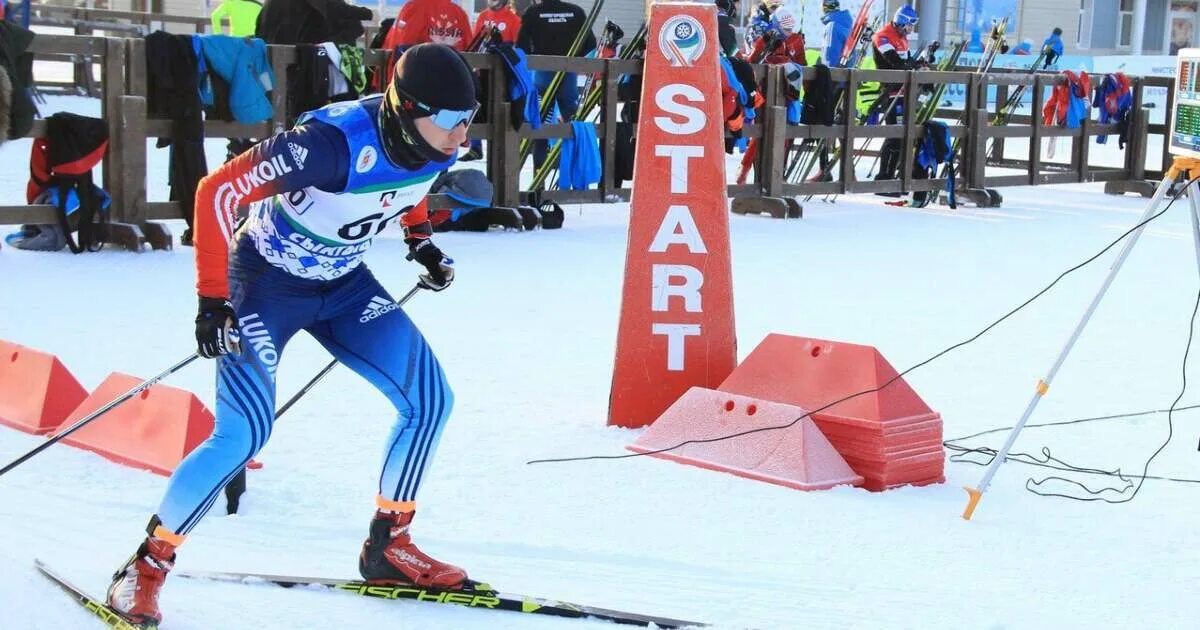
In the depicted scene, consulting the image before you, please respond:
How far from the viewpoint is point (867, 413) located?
4586 millimetres

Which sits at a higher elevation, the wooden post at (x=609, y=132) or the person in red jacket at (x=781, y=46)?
the person in red jacket at (x=781, y=46)

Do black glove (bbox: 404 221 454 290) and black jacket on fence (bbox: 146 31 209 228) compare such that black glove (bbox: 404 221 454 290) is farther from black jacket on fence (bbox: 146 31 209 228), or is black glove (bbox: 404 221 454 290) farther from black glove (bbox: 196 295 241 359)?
black jacket on fence (bbox: 146 31 209 228)

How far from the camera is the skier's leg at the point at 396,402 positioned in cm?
349

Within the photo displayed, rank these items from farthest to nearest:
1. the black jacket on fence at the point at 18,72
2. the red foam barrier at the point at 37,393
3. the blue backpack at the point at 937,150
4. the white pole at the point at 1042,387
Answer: the blue backpack at the point at 937,150 → the black jacket on fence at the point at 18,72 → the red foam barrier at the point at 37,393 → the white pole at the point at 1042,387

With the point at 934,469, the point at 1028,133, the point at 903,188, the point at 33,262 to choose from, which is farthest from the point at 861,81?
the point at 934,469

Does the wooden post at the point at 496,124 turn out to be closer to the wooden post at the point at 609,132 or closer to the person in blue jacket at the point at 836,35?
the wooden post at the point at 609,132

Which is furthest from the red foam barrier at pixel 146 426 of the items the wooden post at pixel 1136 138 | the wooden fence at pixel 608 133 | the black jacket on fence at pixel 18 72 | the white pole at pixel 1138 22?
the white pole at pixel 1138 22

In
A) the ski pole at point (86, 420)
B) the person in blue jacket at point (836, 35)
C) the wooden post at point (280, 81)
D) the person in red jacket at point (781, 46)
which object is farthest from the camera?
the person in blue jacket at point (836, 35)

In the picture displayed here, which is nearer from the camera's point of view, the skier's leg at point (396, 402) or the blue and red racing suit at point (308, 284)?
the blue and red racing suit at point (308, 284)

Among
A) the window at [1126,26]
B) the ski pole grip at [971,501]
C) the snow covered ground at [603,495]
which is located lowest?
the snow covered ground at [603,495]

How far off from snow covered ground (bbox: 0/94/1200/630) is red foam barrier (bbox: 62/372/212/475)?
68 mm

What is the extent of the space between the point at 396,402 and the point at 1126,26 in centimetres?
4059

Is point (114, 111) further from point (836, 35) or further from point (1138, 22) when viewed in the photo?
point (1138, 22)

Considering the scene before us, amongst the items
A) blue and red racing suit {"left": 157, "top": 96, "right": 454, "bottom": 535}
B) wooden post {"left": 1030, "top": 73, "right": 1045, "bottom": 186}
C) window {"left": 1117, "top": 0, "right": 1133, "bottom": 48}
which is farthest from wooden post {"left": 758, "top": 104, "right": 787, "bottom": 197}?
window {"left": 1117, "top": 0, "right": 1133, "bottom": 48}
